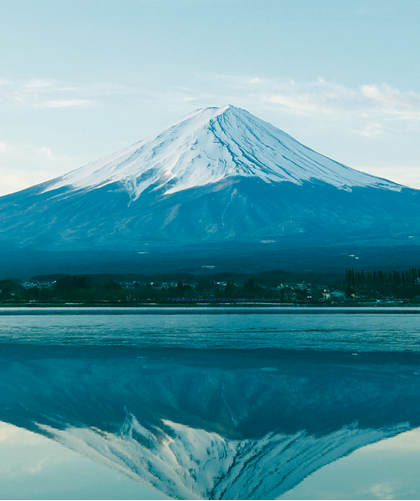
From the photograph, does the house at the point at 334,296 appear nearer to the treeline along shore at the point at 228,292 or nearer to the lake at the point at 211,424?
the treeline along shore at the point at 228,292

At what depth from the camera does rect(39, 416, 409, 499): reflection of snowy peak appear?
505 inches

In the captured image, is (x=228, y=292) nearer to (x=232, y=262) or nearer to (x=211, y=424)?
(x=232, y=262)

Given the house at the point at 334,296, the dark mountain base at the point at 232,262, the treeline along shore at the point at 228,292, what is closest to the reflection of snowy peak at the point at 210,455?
the treeline along shore at the point at 228,292

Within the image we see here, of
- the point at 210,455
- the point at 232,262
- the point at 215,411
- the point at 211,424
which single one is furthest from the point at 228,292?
the point at 210,455

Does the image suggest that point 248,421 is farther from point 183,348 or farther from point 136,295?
point 136,295

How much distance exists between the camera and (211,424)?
1770 cm

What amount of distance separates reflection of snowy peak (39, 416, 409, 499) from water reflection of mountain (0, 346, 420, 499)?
0.07ft

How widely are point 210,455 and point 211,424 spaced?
111 inches

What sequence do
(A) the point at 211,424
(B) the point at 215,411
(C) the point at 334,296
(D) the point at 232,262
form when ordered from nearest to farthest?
(A) the point at 211,424, (B) the point at 215,411, (C) the point at 334,296, (D) the point at 232,262

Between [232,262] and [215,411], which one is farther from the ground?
[232,262]

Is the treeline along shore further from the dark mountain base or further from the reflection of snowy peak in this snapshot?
the reflection of snowy peak

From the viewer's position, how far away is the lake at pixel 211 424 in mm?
12859

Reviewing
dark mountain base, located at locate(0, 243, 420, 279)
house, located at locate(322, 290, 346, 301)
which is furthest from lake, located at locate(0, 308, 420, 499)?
dark mountain base, located at locate(0, 243, 420, 279)

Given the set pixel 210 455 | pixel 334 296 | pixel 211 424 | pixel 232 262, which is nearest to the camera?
pixel 210 455
